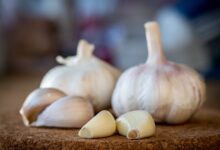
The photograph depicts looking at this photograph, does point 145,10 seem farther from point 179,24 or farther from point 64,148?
point 64,148

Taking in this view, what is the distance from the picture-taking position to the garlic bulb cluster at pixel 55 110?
50 centimetres

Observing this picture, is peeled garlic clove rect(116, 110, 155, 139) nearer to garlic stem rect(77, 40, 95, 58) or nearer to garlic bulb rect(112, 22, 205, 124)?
garlic bulb rect(112, 22, 205, 124)

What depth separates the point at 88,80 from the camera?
579 millimetres

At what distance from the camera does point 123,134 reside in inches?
18.1

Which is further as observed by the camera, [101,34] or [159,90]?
[101,34]

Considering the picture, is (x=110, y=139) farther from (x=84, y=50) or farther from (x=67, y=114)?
(x=84, y=50)

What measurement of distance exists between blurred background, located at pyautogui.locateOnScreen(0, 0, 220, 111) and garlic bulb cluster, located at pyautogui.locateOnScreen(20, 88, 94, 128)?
82 centimetres

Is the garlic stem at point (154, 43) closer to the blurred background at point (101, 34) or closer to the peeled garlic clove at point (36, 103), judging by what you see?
the peeled garlic clove at point (36, 103)

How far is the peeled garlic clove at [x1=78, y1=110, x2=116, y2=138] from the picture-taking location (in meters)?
0.45

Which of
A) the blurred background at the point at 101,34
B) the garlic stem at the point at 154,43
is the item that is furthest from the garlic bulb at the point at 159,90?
the blurred background at the point at 101,34

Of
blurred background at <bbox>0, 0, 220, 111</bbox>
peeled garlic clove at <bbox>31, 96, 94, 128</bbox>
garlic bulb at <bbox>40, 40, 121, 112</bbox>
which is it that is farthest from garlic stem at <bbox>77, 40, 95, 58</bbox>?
blurred background at <bbox>0, 0, 220, 111</bbox>

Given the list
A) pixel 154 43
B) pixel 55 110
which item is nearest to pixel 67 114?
pixel 55 110

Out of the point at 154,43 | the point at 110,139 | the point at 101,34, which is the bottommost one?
the point at 110,139

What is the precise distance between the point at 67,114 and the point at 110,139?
8 cm
